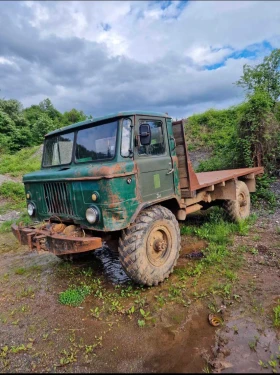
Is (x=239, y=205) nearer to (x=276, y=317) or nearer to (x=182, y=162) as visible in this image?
(x=182, y=162)

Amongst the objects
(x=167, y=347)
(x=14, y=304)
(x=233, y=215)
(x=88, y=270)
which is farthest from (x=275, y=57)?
(x=14, y=304)

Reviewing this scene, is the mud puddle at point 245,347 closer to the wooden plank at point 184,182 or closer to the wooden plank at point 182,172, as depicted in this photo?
the wooden plank at point 184,182

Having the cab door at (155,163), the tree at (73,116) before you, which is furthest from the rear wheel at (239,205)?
the tree at (73,116)

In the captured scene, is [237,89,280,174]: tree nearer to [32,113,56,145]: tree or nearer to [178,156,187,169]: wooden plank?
[178,156,187,169]: wooden plank

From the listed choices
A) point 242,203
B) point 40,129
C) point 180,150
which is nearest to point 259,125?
point 242,203

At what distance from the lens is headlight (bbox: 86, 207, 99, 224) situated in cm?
333

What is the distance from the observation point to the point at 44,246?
3699mm

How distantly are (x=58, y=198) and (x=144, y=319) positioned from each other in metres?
2.07

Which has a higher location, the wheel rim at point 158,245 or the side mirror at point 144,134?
the side mirror at point 144,134

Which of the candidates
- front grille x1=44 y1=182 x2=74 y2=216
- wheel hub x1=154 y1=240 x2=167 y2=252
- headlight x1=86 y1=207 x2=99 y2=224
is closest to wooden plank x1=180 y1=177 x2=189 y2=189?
wheel hub x1=154 y1=240 x2=167 y2=252

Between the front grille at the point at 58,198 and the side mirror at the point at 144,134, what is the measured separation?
125 cm

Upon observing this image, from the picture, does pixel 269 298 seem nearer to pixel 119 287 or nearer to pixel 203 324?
pixel 203 324

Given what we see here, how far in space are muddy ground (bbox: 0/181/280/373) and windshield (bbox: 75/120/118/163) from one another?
197cm

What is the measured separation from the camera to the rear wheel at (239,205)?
19.7 ft
